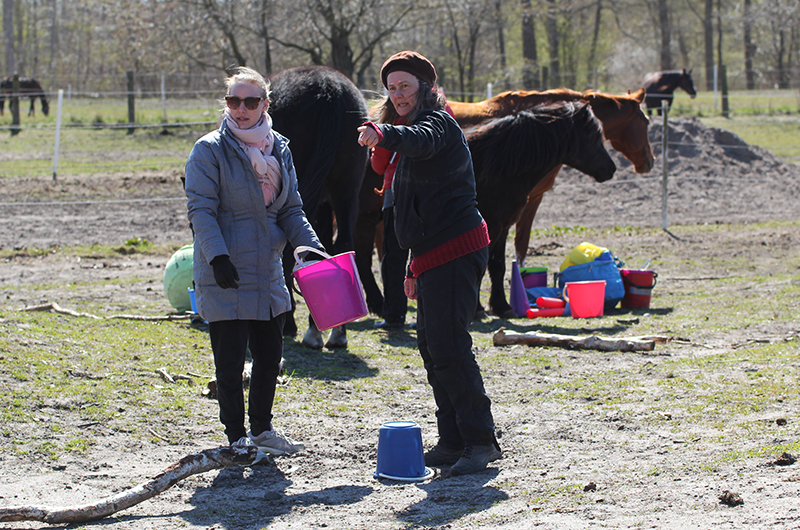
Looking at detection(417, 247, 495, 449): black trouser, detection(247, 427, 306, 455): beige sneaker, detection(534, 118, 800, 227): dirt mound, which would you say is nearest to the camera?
detection(417, 247, 495, 449): black trouser

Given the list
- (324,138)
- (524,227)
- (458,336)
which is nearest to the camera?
(458,336)

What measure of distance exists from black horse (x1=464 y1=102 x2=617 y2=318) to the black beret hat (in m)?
3.22

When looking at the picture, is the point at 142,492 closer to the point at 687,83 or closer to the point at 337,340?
the point at 337,340

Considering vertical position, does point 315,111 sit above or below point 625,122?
below

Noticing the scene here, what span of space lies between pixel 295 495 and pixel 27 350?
264 centimetres

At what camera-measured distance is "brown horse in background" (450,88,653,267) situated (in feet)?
26.2

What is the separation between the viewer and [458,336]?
3590 millimetres

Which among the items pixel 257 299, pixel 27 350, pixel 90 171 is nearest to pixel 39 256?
pixel 27 350

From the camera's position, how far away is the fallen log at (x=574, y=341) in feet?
19.5

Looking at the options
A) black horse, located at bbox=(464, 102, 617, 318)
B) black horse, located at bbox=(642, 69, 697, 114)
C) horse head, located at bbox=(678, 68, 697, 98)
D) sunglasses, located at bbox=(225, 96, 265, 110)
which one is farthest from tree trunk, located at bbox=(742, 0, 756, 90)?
sunglasses, located at bbox=(225, 96, 265, 110)

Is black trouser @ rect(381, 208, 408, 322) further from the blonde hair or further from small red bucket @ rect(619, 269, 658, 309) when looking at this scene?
the blonde hair

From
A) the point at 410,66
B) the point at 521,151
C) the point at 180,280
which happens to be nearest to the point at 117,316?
the point at 180,280

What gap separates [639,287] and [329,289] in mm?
4813

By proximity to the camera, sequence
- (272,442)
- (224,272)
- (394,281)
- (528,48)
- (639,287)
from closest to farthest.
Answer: (224,272), (272,442), (394,281), (639,287), (528,48)
